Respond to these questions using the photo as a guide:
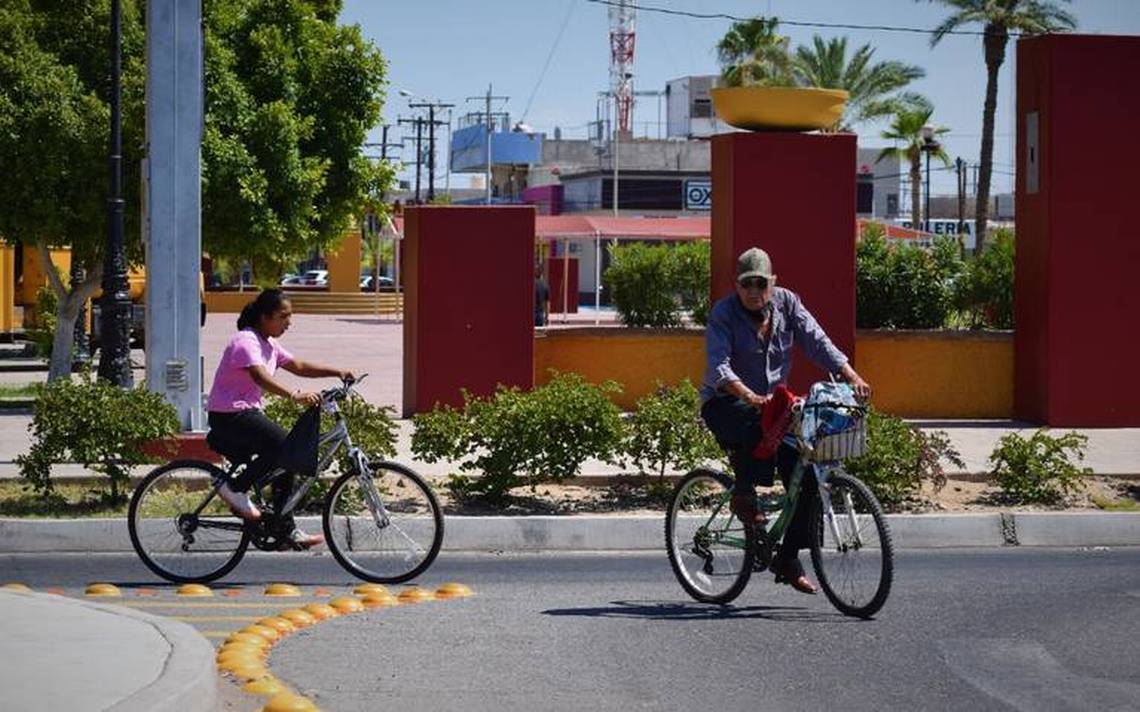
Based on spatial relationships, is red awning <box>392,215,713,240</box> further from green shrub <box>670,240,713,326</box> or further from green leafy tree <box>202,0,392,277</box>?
green leafy tree <box>202,0,392,277</box>

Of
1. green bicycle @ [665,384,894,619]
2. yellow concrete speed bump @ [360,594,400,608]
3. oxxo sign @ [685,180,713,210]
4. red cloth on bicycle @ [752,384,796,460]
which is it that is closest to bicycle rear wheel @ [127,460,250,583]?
yellow concrete speed bump @ [360,594,400,608]

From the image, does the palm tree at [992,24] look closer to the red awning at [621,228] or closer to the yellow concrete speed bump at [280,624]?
the red awning at [621,228]

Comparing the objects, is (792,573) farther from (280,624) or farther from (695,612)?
(280,624)

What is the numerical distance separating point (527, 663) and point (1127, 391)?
13.0 metres

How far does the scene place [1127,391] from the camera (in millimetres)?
20047

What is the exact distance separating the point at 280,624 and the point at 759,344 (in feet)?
9.22

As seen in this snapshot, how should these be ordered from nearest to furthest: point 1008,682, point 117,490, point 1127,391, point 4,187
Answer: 1. point 1008,682
2. point 117,490
3. point 1127,391
4. point 4,187

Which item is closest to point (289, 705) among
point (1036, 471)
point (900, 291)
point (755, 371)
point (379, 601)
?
point (379, 601)

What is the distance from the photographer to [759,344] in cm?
996

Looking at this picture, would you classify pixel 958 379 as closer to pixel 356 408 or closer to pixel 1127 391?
pixel 1127 391

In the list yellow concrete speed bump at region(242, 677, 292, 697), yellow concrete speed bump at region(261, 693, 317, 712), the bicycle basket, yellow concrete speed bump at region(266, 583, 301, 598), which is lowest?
yellow concrete speed bump at region(266, 583, 301, 598)

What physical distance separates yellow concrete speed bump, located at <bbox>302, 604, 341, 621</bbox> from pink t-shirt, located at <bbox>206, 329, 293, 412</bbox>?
62.2 inches

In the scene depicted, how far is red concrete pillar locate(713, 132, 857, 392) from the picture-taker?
20.1 meters

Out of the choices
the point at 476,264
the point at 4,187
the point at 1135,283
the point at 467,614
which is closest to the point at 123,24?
the point at 4,187
